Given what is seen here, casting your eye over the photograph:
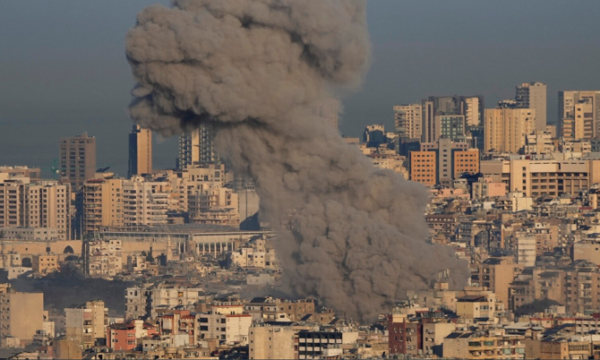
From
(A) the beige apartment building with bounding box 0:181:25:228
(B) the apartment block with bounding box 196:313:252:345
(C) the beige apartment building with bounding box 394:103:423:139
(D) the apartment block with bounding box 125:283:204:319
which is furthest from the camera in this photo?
(C) the beige apartment building with bounding box 394:103:423:139

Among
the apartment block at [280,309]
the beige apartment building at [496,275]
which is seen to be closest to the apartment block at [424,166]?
the beige apartment building at [496,275]

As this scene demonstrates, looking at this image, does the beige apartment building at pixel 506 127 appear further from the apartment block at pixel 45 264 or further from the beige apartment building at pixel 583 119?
the apartment block at pixel 45 264

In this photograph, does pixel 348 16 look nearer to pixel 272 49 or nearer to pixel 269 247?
pixel 272 49

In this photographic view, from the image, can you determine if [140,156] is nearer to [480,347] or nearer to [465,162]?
[465,162]

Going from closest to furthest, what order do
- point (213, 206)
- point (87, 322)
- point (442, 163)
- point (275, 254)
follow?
1. point (87, 322)
2. point (275, 254)
3. point (213, 206)
4. point (442, 163)

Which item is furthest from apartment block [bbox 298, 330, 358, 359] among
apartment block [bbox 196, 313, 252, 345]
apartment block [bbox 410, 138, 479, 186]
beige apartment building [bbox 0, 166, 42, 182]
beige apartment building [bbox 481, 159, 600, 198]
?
beige apartment building [bbox 0, 166, 42, 182]

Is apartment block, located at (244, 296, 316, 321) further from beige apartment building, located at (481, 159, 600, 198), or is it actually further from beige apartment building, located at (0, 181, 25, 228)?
beige apartment building, located at (0, 181, 25, 228)

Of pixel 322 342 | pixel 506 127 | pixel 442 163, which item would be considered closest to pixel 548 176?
pixel 442 163
